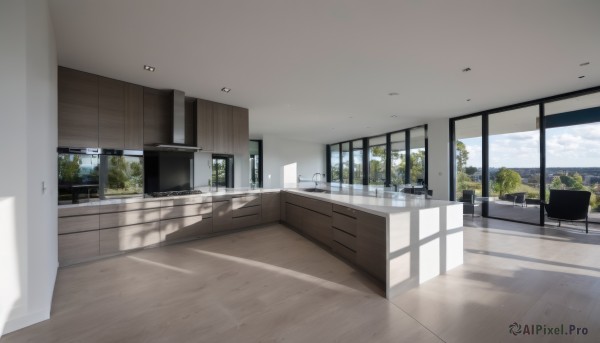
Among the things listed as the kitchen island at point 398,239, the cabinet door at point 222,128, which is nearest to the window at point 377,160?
the cabinet door at point 222,128

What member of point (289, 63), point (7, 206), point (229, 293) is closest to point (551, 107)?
point (289, 63)

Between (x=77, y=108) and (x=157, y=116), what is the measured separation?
103 centimetres

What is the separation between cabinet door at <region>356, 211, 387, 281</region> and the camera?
2.36 meters

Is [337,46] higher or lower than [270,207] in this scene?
higher

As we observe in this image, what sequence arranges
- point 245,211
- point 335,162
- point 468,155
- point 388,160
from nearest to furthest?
point 245,211 → point 468,155 → point 388,160 → point 335,162

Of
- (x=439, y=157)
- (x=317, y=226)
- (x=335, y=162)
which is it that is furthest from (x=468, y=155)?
(x=335, y=162)

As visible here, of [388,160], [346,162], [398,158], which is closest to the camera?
[398,158]

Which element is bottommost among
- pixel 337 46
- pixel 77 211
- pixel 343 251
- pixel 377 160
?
pixel 343 251

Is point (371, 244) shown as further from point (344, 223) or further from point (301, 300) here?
point (301, 300)

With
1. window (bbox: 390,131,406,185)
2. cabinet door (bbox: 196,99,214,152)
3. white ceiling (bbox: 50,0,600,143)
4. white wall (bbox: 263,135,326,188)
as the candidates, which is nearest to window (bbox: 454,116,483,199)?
white ceiling (bbox: 50,0,600,143)

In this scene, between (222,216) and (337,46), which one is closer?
(337,46)

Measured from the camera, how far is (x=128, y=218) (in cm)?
334

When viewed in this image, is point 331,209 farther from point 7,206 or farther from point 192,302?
point 7,206

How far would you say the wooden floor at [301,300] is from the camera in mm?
1719
